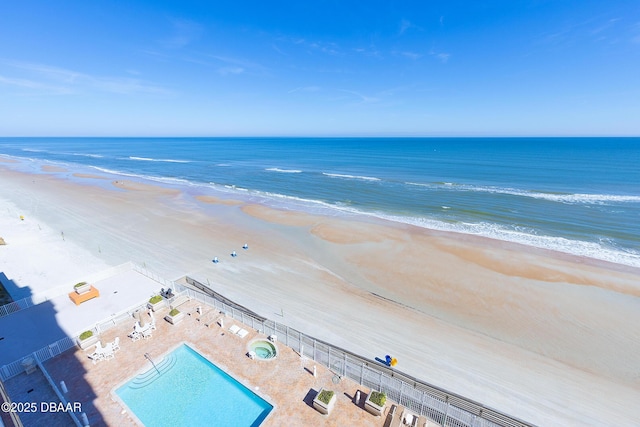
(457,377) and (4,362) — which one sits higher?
(4,362)

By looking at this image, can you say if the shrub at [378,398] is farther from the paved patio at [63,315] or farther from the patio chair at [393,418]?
the paved patio at [63,315]

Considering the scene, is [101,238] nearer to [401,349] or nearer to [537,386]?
[401,349]

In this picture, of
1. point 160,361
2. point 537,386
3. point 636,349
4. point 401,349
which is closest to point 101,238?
point 160,361

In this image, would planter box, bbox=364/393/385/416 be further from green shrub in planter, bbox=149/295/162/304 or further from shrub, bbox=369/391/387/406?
green shrub in planter, bbox=149/295/162/304

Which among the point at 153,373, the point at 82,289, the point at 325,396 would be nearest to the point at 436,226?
the point at 325,396

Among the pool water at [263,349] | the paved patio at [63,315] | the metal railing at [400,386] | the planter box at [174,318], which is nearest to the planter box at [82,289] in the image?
the paved patio at [63,315]

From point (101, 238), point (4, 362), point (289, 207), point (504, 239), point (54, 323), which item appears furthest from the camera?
point (289, 207)

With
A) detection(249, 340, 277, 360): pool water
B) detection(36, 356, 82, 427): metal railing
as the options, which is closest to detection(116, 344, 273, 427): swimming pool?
detection(36, 356, 82, 427): metal railing

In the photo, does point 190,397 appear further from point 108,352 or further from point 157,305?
point 157,305
